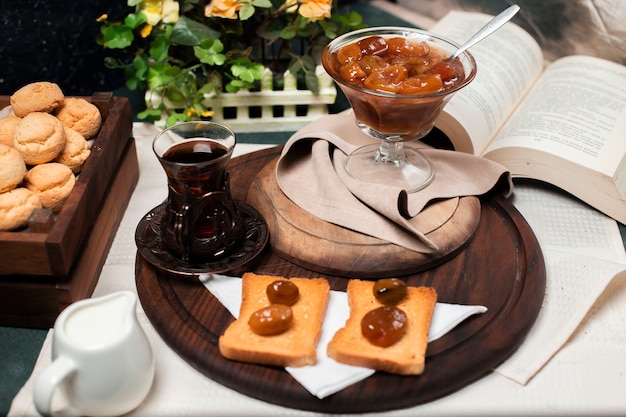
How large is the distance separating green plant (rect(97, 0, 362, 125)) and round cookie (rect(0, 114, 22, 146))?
1.54 feet

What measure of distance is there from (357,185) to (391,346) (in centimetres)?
43

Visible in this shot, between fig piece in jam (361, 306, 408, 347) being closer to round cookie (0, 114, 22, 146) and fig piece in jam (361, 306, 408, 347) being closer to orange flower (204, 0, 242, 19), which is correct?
round cookie (0, 114, 22, 146)

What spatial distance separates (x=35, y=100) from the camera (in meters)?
1.40

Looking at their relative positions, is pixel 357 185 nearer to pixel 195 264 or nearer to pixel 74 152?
pixel 195 264

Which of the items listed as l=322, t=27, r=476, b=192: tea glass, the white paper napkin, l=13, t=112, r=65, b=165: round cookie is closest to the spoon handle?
l=322, t=27, r=476, b=192: tea glass

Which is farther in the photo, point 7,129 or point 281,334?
point 7,129

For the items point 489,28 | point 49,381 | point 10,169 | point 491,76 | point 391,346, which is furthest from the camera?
point 491,76

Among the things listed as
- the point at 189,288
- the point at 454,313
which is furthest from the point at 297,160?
the point at 454,313

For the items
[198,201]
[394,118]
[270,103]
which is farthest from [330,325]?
[270,103]

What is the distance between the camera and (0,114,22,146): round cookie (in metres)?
1.35

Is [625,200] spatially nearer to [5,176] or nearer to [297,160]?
[297,160]

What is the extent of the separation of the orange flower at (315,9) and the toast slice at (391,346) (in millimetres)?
787

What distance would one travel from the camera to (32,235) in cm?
116

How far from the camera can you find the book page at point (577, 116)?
1.61 meters
